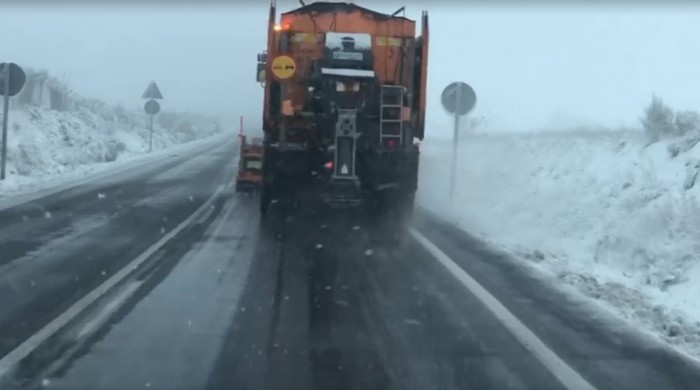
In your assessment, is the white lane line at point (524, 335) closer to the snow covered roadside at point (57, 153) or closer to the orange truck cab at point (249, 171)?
the snow covered roadside at point (57, 153)

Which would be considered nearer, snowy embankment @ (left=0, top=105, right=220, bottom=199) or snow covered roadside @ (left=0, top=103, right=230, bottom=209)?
snow covered roadside @ (left=0, top=103, right=230, bottom=209)

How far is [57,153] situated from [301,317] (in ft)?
91.8

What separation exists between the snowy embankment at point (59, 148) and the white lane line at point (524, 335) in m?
12.7

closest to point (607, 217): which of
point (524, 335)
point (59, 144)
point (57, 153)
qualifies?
point (524, 335)

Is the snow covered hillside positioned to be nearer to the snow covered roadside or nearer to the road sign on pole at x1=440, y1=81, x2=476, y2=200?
the snow covered roadside

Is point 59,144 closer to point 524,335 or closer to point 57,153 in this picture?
point 57,153

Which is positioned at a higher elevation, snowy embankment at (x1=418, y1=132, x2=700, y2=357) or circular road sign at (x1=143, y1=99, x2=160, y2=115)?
circular road sign at (x1=143, y1=99, x2=160, y2=115)

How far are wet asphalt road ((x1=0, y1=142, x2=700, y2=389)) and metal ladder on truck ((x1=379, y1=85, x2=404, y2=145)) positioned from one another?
160 centimetres

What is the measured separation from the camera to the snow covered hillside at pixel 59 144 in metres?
29.2

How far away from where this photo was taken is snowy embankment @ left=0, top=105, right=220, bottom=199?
27.8 m

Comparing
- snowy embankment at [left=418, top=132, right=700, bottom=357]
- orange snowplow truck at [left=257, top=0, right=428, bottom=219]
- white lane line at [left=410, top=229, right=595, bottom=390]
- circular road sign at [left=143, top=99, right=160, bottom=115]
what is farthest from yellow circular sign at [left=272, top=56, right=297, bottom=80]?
circular road sign at [left=143, top=99, right=160, bottom=115]

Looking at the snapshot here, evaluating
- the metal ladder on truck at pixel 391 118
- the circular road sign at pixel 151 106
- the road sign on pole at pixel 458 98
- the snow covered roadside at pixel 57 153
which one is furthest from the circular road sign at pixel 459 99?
the circular road sign at pixel 151 106

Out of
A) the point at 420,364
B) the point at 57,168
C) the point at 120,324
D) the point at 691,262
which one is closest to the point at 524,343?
the point at 420,364

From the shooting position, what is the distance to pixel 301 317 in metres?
9.19
